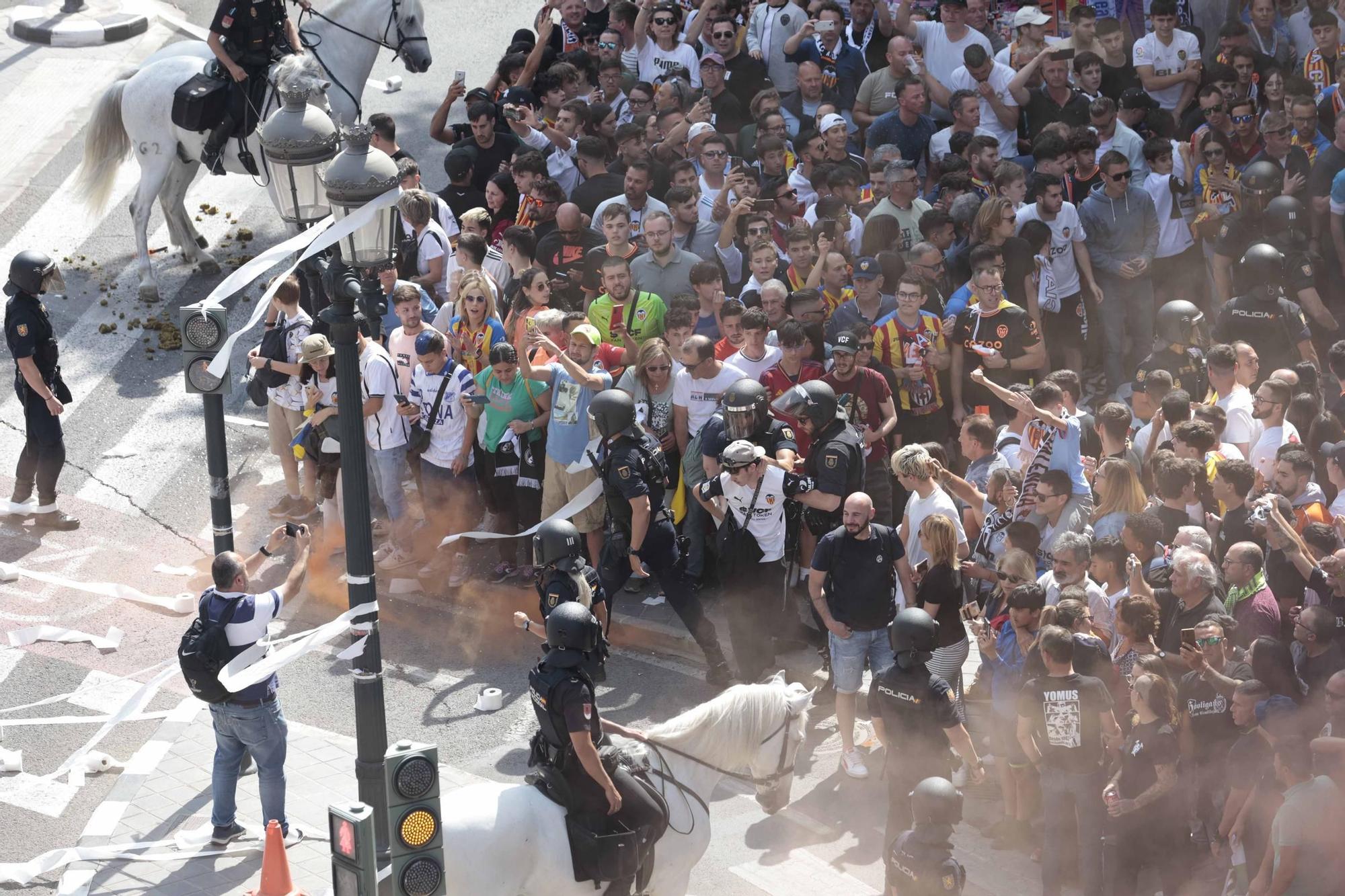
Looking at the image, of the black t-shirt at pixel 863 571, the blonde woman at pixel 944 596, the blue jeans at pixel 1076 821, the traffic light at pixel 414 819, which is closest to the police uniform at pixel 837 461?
the black t-shirt at pixel 863 571

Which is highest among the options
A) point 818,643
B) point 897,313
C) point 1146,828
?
point 897,313

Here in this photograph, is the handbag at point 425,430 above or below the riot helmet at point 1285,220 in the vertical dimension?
below

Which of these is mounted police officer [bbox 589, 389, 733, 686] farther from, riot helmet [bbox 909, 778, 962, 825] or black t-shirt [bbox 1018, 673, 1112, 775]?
riot helmet [bbox 909, 778, 962, 825]

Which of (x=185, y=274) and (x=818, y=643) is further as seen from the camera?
(x=185, y=274)

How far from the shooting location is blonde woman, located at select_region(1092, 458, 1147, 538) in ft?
34.4

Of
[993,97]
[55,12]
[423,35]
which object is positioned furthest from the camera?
[55,12]

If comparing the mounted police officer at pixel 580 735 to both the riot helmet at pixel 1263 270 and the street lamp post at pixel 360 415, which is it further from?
the riot helmet at pixel 1263 270

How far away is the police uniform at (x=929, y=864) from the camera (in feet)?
25.3

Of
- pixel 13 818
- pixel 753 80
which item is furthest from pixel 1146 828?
pixel 753 80

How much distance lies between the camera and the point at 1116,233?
559 inches

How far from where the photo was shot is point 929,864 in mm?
7711

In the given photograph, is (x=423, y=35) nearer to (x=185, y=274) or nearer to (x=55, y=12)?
(x=185, y=274)

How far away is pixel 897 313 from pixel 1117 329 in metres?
2.61

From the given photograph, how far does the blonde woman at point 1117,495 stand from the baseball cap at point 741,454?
214cm
